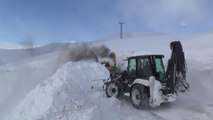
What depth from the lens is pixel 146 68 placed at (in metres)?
15.1

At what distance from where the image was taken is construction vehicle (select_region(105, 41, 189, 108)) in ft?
46.1

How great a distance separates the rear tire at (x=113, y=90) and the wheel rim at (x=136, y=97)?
1344 mm

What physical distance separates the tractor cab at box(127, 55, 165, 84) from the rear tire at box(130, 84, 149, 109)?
2.17 feet

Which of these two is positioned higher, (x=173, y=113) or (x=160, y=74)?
(x=160, y=74)

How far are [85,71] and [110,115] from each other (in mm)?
Result: 10646

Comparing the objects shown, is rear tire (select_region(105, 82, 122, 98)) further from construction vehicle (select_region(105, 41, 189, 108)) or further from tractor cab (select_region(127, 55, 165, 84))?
tractor cab (select_region(127, 55, 165, 84))

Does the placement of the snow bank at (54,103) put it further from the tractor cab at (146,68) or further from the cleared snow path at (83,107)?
the tractor cab at (146,68)

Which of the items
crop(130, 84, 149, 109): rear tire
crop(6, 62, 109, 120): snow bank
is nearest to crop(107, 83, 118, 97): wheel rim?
crop(6, 62, 109, 120): snow bank

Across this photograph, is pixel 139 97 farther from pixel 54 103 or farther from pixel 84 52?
pixel 84 52

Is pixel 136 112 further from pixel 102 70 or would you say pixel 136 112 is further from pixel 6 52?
pixel 6 52

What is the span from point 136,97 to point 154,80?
3.83ft

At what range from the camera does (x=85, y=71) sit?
22.9m

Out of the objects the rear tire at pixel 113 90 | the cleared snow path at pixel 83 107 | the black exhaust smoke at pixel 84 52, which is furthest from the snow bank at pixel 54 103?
the black exhaust smoke at pixel 84 52

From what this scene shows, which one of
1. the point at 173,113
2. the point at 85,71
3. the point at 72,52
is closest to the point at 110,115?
the point at 173,113
